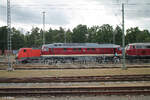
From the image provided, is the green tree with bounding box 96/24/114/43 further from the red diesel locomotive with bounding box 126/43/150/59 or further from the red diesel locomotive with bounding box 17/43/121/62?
the red diesel locomotive with bounding box 17/43/121/62

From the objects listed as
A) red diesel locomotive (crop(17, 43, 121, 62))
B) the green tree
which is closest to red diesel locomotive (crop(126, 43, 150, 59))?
red diesel locomotive (crop(17, 43, 121, 62))

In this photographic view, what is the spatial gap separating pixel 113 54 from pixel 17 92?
23.8 metres

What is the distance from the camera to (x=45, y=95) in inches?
366

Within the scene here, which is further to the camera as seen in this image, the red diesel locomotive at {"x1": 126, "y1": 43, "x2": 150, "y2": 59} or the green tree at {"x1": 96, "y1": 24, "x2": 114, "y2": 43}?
the green tree at {"x1": 96, "y1": 24, "x2": 114, "y2": 43}

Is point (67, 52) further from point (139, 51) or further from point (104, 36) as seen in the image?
point (104, 36)

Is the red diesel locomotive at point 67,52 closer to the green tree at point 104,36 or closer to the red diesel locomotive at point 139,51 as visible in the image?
the red diesel locomotive at point 139,51

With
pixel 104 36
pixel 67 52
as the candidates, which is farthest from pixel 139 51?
pixel 104 36

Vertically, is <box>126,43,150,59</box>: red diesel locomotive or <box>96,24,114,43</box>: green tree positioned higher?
<box>96,24,114,43</box>: green tree

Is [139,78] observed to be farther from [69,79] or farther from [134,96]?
[69,79]

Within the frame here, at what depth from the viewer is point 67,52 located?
2884 cm

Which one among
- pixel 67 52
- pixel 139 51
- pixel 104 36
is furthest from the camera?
pixel 104 36

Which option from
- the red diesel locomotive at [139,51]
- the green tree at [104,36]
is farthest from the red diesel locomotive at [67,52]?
the green tree at [104,36]

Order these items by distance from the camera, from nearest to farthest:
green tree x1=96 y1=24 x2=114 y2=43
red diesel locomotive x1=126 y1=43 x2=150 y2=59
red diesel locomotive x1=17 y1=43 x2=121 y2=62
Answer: red diesel locomotive x1=17 y1=43 x2=121 y2=62
red diesel locomotive x1=126 y1=43 x2=150 y2=59
green tree x1=96 y1=24 x2=114 y2=43

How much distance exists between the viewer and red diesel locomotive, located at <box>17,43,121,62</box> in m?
28.4
